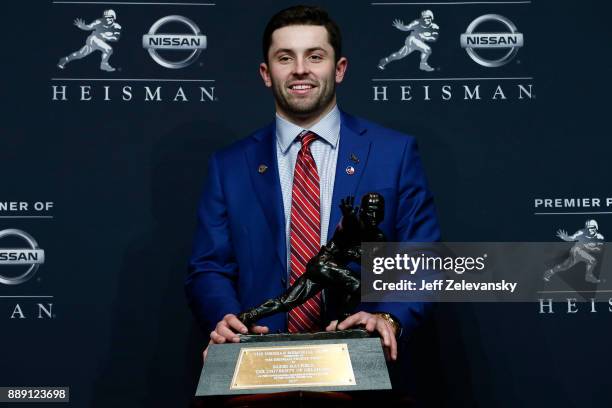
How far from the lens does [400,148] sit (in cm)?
325

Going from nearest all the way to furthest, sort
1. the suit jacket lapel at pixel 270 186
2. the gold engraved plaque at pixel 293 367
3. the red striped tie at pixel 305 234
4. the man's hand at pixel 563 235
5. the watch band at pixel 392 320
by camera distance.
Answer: the gold engraved plaque at pixel 293 367 → the watch band at pixel 392 320 → the red striped tie at pixel 305 234 → the suit jacket lapel at pixel 270 186 → the man's hand at pixel 563 235

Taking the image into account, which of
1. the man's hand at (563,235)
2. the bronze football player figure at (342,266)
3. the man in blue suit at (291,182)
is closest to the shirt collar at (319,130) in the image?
the man in blue suit at (291,182)

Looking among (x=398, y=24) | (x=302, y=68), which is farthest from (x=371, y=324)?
(x=398, y=24)

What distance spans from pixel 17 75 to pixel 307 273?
6.49ft

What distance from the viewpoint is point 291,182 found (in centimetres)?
319

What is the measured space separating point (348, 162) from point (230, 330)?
0.87 meters

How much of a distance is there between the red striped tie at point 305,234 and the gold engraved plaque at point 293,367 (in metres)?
0.67

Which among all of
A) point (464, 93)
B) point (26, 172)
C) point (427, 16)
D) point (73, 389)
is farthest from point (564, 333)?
point (26, 172)

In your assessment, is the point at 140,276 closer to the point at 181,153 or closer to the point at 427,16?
the point at 181,153

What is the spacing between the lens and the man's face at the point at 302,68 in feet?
10.3

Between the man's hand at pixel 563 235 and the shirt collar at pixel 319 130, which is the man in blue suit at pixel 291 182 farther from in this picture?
the man's hand at pixel 563 235

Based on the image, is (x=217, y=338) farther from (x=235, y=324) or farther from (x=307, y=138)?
(x=307, y=138)

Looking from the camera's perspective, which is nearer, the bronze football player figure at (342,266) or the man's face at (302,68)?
the bronze football player figure at (342,266)

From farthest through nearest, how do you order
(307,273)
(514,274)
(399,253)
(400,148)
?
(514,274)
(400,148)
(399,253)
(307,273)
